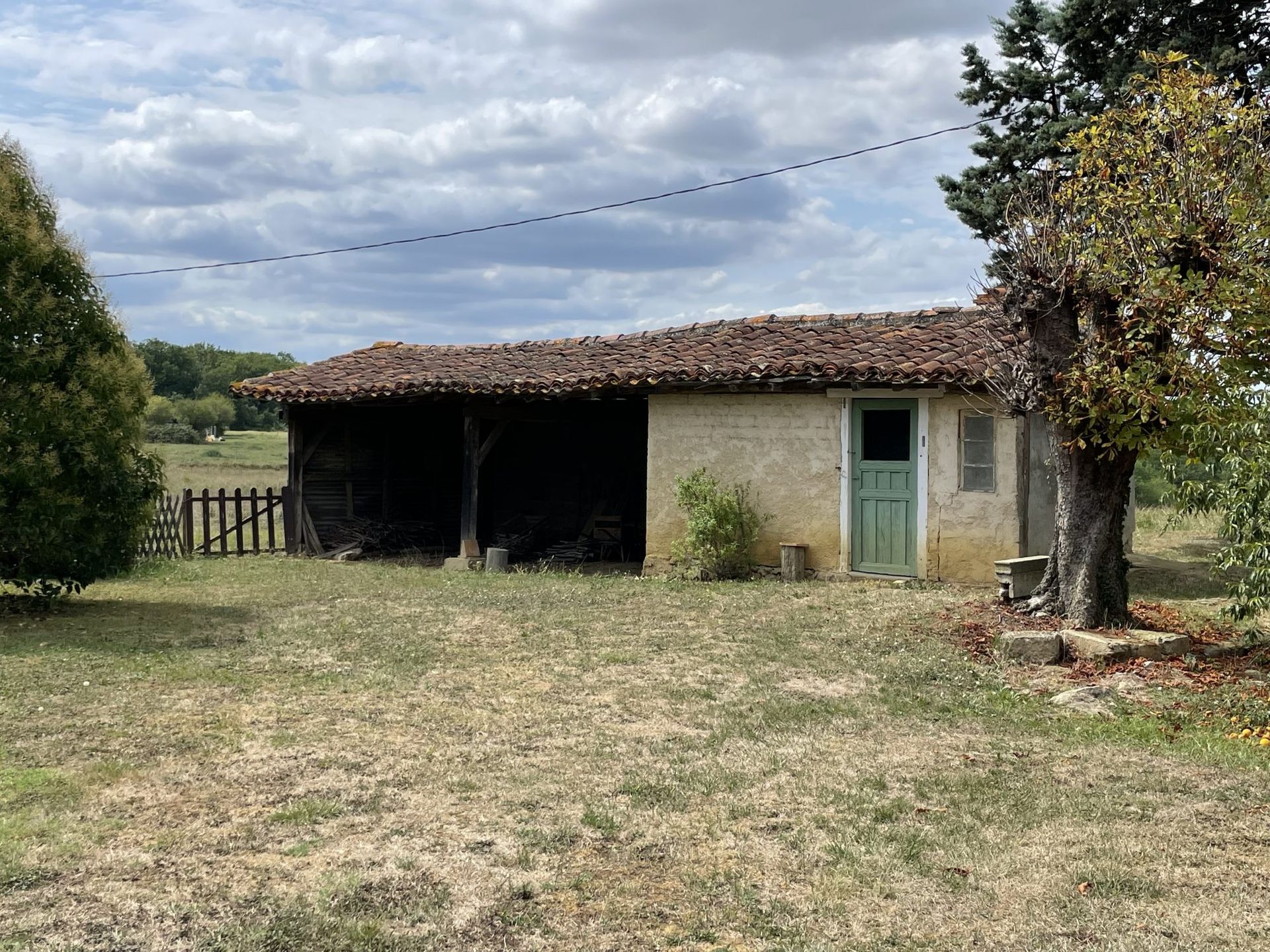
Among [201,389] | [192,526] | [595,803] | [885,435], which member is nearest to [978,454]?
[885,435]

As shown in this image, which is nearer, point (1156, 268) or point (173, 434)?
point (1156, 268)

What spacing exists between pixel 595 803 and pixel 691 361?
31.3 feet

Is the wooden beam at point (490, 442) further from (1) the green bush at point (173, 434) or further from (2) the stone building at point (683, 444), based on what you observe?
(1) the green bush at point (173, 434)

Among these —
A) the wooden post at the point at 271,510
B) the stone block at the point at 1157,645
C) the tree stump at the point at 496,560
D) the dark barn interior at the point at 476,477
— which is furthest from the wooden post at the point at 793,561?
the wooden post at the point at 271,510

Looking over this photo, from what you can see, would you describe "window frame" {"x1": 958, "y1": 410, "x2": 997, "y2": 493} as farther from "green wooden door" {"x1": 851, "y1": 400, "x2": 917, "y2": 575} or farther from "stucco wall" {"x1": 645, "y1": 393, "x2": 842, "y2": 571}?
"stucco wall" {"x1": 645, "y1": 393, "x2": 842, "y2": 571}

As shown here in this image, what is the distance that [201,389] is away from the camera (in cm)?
6719

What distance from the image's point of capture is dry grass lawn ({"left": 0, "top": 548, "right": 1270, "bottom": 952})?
12.4ft

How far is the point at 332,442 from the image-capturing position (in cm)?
1789

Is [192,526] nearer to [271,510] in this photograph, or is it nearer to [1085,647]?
[271,510]

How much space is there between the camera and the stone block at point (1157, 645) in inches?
319

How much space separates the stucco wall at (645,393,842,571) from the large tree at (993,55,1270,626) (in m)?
3.83

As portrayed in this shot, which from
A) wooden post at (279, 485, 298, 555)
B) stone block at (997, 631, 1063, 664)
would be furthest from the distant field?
stone block at (997, 631, 1063, 664)

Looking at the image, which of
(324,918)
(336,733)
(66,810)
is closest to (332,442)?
(336,733)

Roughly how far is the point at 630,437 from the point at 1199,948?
1491cm
